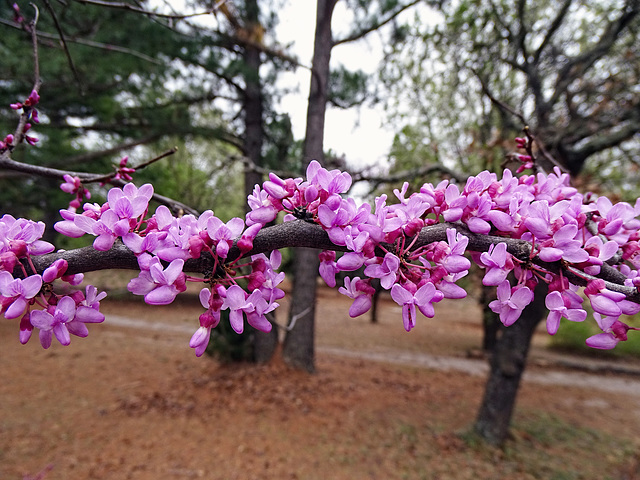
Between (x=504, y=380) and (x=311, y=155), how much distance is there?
4.77m

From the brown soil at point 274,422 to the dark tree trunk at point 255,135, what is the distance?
0.40 m

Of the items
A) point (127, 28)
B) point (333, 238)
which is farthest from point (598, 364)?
point (127, 28)

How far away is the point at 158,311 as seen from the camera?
15.4m

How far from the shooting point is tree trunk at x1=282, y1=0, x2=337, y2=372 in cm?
601

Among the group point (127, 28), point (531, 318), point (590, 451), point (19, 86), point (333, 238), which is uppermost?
point (127, 28)

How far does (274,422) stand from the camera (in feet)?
18.0

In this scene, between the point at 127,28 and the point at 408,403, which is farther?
the point at 408,403

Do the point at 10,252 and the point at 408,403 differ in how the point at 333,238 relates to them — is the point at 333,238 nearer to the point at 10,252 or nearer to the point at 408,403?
the point at 10,252

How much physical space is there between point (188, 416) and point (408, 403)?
3935 mm

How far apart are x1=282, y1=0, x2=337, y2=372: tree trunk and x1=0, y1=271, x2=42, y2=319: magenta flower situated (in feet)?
14.3

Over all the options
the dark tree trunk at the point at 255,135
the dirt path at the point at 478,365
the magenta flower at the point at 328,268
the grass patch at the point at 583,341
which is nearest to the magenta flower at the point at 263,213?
the magenta flower at the point at 328,268

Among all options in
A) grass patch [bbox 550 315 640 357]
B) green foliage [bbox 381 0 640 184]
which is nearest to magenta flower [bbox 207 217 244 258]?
green foliage [bbox 381 0 640 184]

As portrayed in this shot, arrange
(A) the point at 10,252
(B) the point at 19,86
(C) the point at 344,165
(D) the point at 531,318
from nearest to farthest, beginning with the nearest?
(A) the point at 10,252 < (C) the point at 344,165 < (D) the point at 531,318 < (B) the point at 19,86

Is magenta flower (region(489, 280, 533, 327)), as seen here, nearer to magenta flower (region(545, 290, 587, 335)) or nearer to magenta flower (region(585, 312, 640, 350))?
magenta flower (region(545, 290, 587, 335))
